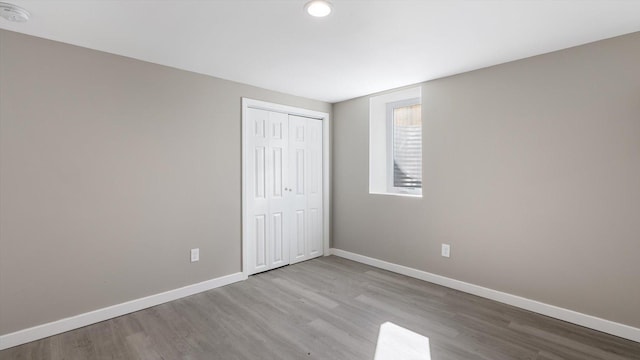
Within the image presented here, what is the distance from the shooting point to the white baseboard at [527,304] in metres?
2.28

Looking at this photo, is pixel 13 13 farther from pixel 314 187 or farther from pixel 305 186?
pixel 314 187

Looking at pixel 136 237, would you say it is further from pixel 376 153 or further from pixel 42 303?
pixel 376 153

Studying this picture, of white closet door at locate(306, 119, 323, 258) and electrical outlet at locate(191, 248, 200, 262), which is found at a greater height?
white closet door at locate(306, 119, 323, 258)

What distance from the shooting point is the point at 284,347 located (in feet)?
7.13

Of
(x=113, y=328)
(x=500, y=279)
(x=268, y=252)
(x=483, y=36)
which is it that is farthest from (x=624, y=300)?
(x=113, y=328)

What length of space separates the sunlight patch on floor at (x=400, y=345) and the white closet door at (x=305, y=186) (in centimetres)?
193

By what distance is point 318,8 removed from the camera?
6.10 feet

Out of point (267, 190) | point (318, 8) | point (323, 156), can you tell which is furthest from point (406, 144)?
point (318, 8)

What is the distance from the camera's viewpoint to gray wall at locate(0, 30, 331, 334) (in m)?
2.21

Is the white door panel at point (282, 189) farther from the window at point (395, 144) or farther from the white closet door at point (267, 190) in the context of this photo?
the window at point (395, 144)

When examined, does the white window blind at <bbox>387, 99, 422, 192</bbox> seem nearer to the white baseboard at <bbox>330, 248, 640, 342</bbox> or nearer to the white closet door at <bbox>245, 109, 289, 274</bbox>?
the white baseboard at <bbox>330, 248, 640, 342</bbox>

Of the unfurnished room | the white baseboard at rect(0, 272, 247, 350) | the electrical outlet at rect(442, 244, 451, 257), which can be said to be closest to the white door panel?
the unfurnished room

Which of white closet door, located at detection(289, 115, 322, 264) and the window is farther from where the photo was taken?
white closet door, located at detection(289, 115, 322, 264)

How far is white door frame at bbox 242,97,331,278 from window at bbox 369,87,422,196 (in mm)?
691
